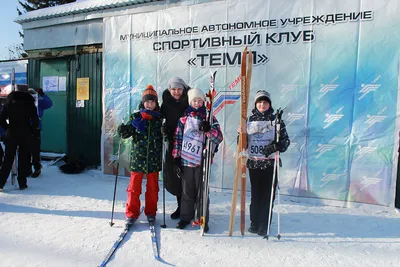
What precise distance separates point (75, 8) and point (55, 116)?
265 centimetres

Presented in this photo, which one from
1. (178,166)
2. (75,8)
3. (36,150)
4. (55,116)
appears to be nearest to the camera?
(178,166)

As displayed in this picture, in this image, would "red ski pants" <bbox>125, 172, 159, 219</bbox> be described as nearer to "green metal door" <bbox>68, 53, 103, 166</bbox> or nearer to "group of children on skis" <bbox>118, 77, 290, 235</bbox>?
"group of children on skis" <bbox>118, 77, 290, 235</bbox>

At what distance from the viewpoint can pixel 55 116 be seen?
7.08 meters

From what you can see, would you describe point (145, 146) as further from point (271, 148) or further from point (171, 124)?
point (271, 148)

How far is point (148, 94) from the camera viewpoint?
3352 mm

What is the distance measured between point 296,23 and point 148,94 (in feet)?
8.93

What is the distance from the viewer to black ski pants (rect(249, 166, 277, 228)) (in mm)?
3244

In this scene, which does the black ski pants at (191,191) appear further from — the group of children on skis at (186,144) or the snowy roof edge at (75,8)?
the snowy roof edge at (75,8)

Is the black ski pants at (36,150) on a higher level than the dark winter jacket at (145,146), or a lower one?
lower

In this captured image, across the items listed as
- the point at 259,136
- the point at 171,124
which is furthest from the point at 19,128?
the point at 259,136

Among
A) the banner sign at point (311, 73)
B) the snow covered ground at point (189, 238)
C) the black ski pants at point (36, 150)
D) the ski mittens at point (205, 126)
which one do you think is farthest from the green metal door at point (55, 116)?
the ski mittens at point (205, 126)

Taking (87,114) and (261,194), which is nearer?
(261,194)

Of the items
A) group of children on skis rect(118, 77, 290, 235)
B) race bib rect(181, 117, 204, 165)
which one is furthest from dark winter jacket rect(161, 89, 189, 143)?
race bib rect(181, 117, 204, 165)

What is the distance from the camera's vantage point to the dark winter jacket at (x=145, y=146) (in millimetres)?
3348
